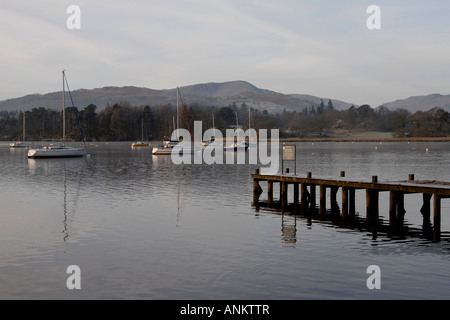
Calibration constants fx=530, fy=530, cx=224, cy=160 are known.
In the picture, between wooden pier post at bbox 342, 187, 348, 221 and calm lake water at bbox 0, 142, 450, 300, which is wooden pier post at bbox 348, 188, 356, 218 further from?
calm lake water at bbox 0, 142, 450, 300

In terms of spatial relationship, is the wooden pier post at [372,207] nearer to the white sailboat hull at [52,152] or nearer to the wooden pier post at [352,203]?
the wooden pier post at [352,203]

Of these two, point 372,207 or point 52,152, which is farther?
point 52,152

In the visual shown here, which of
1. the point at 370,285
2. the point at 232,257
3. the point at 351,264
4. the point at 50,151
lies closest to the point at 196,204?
the point at 232,257

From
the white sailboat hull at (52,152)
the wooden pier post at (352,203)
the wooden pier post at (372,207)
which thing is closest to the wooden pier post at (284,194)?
the wooden pier post at (352,203)

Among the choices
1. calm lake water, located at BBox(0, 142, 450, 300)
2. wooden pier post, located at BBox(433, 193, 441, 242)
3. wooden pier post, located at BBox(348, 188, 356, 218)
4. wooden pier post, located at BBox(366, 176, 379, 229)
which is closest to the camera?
calm lake water, located at BBox(0, 142, 450, 300)

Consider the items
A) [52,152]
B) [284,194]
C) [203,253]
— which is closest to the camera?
[203,253]

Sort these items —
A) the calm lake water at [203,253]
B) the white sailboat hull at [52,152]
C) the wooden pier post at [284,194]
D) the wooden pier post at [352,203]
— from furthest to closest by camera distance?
the white sailboat hull at [52,152]
the wooden pier post at [284,194]
the wooden pier post at [352,203]
the calm lake water at [203,253]

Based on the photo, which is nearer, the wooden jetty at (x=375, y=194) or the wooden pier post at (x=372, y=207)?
the wooden jetty at (x=375, y=194)

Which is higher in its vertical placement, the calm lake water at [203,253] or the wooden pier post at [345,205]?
the wooden pier post at [345,205]

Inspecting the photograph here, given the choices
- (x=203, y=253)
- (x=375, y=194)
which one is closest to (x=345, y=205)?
(x=375, y=194)

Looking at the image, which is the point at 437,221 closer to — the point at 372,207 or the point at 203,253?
the point at 372,207

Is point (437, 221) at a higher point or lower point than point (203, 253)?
higher

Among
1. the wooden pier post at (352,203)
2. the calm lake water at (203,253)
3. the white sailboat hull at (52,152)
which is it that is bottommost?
the calm lake water at (203,253)

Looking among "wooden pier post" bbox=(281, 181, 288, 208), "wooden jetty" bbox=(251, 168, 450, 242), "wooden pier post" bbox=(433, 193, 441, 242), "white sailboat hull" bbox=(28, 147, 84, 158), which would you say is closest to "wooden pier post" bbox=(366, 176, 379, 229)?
"wooden jetty" bbox=(251, 168, 450, 242)
